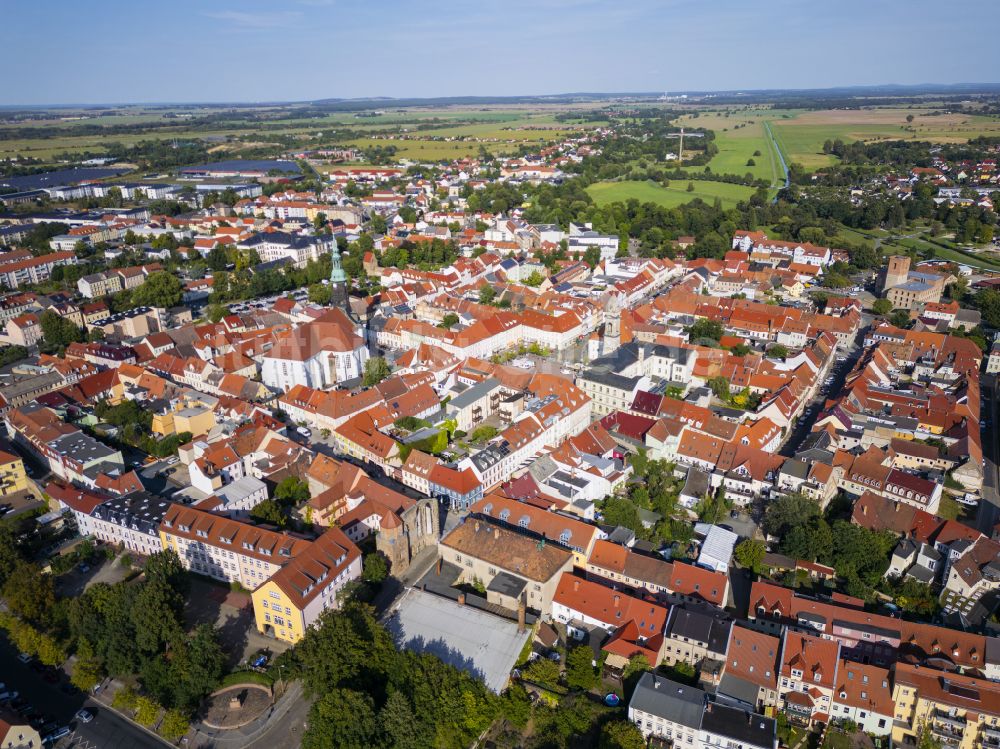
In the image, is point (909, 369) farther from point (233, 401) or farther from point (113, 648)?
point (113, 648)

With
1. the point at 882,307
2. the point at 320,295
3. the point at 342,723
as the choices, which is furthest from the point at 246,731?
the point at 882,307

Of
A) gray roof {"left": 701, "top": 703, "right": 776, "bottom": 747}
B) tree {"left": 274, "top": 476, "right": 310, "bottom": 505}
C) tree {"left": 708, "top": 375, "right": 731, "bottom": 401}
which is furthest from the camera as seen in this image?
tree {"left": 708, "top": 375, "right": 731, "bottom": 401}

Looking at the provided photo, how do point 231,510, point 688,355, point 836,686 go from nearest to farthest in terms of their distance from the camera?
point 836,686
point 231,510
point 688,355

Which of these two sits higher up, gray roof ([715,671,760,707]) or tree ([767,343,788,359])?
tree ([767,343,788,359])

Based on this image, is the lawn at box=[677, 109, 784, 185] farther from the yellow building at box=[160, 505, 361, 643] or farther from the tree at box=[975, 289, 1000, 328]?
the yellow building at box=[160, 505, 361, 643]

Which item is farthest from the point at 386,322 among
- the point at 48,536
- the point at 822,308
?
the point at 822,308

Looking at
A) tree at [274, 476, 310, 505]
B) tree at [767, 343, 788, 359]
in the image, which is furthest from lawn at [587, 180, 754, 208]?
tree at [274, 476, 310, 505]

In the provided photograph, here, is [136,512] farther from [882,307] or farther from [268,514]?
[882,307]

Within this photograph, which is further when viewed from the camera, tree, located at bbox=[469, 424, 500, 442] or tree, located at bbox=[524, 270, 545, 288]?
tree, located at bbox=[524, 270, 545, 288]
